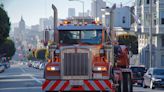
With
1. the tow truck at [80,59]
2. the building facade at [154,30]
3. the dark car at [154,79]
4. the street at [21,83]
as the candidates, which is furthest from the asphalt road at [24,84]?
the building facade at [154,30]

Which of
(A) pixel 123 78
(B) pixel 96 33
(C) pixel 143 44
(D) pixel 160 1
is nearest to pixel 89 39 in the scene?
(B) pixel 96 33

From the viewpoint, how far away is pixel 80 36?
2402 centimetres

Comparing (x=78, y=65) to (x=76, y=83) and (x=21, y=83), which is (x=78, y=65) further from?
(x=21, y=83)

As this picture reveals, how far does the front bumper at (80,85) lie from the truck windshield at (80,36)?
1.79 m

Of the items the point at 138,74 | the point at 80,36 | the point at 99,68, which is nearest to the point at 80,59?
the point at 99,68

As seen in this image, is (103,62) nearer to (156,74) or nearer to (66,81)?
(66,81)

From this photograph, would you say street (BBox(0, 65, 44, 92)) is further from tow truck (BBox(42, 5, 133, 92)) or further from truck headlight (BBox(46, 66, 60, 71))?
truck headlight (BBox(46, 66, 60, 71))

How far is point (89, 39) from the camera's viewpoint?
24.0 meters

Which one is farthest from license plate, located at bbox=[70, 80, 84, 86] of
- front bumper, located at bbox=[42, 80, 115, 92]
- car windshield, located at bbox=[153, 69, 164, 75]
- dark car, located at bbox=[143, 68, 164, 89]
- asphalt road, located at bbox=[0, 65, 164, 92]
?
car windshield, located at bbox=[153, 69, 164, 75]

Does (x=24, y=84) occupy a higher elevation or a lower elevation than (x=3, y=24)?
lower

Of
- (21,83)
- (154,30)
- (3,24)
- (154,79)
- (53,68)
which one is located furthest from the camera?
(154,30)

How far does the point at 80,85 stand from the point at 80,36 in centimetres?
211

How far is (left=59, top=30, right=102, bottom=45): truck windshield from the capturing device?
78.5 ft

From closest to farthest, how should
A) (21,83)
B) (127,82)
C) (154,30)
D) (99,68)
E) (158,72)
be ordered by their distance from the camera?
(99,68) → (127,82) → (158,72) → (21,83) → (154,30)
